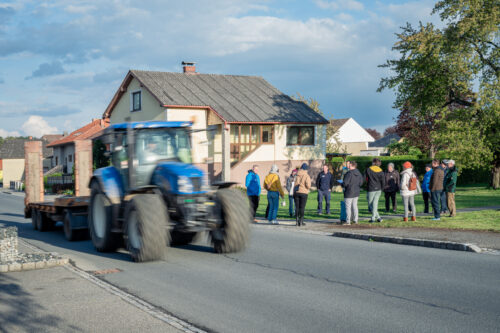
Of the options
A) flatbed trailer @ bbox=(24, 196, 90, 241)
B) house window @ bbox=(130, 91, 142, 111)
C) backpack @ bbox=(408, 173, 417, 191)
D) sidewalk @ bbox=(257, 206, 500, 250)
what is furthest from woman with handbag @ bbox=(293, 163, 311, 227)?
house window @ bbox=(130, 91, 142, 111)

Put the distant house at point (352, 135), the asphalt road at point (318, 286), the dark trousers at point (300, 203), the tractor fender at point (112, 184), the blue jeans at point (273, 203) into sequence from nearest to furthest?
the asphalt road at point (318, 286) → the tractor fender at point (112, 184) → the dark trousers at point (300, 203) → the blue jeans at point (273, 203) → the distant house at point (352, 135)

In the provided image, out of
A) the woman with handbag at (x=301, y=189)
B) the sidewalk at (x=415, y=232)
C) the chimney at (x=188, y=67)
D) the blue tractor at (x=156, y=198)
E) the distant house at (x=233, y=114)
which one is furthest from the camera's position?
the chimney at (x=188, y=67)

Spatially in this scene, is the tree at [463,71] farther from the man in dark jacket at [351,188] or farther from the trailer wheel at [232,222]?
the trailer wheel at [232,222]

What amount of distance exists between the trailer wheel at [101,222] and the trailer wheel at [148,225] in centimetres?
135

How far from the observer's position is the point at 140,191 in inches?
394

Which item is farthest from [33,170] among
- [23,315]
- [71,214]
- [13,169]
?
[13,169]

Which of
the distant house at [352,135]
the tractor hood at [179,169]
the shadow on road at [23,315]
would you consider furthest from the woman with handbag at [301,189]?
the distant house at [352,135]

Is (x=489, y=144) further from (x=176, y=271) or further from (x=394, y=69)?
(x=176, y=271)

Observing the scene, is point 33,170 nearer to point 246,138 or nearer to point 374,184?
point 374,184

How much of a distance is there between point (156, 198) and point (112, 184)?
2024 mm

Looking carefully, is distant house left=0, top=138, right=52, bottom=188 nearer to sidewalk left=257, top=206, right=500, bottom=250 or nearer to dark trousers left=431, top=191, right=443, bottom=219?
sidewalk left=257, top=206, right=500, bottom=250

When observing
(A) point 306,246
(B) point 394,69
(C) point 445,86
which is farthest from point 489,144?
(A) point 306,246

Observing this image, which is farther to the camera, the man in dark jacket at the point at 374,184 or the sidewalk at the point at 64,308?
the man in dark jacket at the point at 374,184

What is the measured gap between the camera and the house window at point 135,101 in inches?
1574
